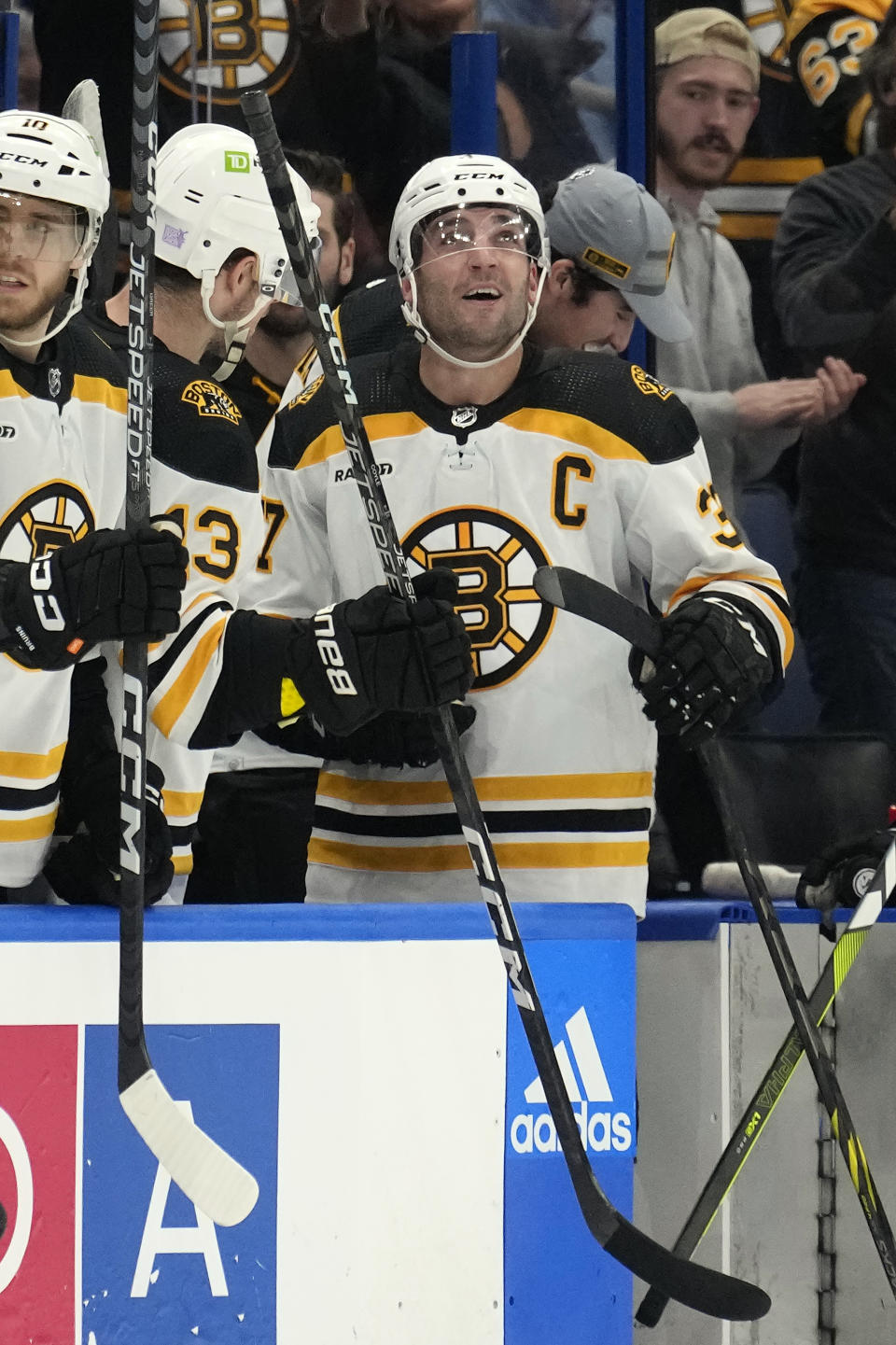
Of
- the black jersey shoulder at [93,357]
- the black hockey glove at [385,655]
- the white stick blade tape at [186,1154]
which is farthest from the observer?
the black jersey shoulder at [93,357]

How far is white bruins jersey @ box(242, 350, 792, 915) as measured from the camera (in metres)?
2.41

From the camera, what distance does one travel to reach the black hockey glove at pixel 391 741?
2.37 metres

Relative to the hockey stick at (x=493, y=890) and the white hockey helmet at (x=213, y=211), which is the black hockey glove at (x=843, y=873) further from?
the white hockey helmet at (x=213, y=211)

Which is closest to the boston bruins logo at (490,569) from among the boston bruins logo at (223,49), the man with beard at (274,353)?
the man with beard at (274,353)

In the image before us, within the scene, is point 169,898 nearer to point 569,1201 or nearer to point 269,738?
point 269,738

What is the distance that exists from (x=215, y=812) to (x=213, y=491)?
93 centimetres

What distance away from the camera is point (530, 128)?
3.47 m

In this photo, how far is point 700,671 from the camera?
2223mm

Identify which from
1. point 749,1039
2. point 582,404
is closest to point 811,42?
point 582,404

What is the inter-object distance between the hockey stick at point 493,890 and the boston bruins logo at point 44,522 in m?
0.40

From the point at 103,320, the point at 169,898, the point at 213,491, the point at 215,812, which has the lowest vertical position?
the point at 169,898

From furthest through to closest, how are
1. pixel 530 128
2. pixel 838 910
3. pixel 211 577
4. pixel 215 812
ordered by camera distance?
1. pixel 530 128
2. pixel 215 812
3. pixel 838 910
4. pixel 211 577

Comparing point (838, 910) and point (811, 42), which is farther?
point (811, 42)

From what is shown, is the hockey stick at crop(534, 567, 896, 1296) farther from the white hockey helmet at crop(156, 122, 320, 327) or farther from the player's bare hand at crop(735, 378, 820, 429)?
the player's bare hand at crop(735, 378, 820, 429)
